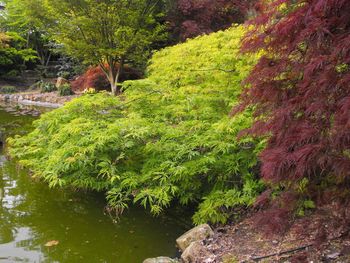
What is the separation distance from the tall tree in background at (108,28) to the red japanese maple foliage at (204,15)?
81 centimetres

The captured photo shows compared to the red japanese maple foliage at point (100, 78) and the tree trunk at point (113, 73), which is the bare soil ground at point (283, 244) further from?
the red japanese maple foliage at point (100, 78)

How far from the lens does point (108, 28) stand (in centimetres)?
1509

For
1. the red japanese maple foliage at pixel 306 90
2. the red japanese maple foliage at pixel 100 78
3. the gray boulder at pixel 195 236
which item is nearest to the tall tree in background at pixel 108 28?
the red japanese maple foliage at pixel 100 78

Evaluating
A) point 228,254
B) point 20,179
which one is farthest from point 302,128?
point 20,179

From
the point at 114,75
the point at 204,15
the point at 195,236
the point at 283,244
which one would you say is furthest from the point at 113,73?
the point at 283,244

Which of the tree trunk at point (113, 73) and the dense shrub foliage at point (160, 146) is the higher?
the dense shrub foliage at point (160, 146)

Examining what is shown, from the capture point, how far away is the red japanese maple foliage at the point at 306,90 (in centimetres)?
223

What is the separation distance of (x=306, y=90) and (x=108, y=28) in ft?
44.6

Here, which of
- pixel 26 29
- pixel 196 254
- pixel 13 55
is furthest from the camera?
pixel 26 29

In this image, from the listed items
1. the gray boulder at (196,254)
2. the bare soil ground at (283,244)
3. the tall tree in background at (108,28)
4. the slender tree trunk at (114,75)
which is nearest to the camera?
the bare soil ground at (283,244)

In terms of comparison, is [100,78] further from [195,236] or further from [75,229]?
[195,236]

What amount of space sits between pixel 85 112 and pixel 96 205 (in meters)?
1.46

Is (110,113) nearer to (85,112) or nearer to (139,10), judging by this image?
(85,112)

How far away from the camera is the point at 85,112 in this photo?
620 cm
